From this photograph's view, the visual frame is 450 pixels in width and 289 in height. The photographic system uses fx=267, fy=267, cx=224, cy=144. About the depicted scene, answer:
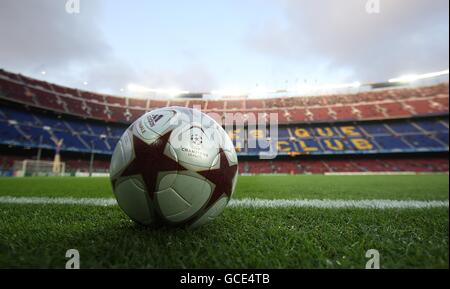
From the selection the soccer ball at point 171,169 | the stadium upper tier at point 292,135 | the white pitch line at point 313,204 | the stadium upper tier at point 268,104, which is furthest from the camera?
the stadium upper tier at point 268,104

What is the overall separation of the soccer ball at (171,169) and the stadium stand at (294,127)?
3149cm

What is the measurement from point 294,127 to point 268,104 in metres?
6.56

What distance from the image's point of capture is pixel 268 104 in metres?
44.4

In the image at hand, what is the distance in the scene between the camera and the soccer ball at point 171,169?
179 centimetres

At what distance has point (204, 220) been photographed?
6.63 feet

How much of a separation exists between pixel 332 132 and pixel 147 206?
40.0m
